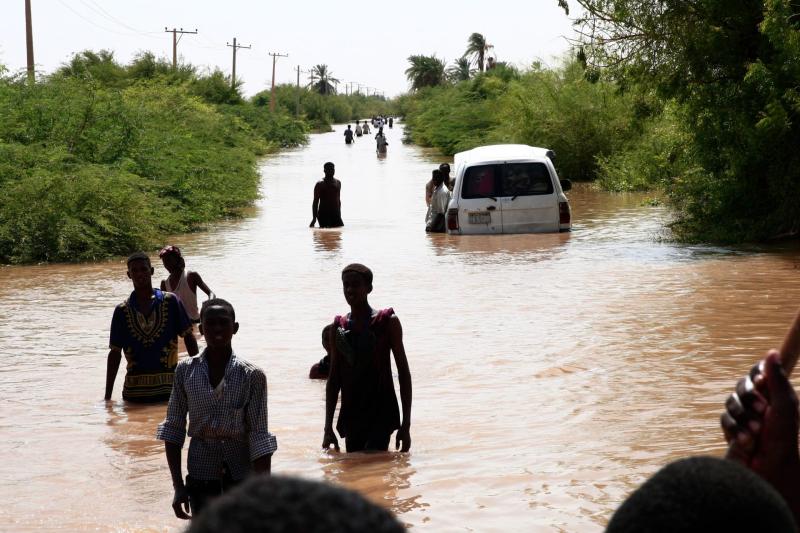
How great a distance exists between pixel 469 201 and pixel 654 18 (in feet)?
13.9

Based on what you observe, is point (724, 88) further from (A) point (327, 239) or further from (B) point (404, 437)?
(B) point (404, 437)

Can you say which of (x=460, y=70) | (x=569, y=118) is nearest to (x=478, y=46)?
(x=460, y=70)

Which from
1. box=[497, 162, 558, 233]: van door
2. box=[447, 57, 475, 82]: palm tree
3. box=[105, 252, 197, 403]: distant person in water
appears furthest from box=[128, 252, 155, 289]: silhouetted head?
box=[447, 57, 475, 82]: palm tree

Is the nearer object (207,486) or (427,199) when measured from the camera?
(207,486)

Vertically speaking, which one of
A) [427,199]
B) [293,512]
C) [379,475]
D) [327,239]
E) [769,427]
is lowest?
[327,239]

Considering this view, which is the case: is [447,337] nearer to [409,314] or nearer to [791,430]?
[409,314]

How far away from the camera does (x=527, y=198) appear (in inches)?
824

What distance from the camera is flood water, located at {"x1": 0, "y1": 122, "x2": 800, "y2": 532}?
7078 millimetres

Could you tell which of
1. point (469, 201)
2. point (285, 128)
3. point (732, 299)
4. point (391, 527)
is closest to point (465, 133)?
point (285, 128)

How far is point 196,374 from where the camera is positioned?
5.20m

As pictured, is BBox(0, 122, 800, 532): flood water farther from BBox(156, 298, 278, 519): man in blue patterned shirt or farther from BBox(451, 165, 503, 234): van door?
BBox(156, 298, 278, 519): man in blue patterned shirt

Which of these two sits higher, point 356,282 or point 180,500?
point 356,282

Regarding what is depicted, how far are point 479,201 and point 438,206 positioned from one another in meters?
1.83

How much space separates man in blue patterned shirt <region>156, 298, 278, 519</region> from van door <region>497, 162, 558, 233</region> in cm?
1548
